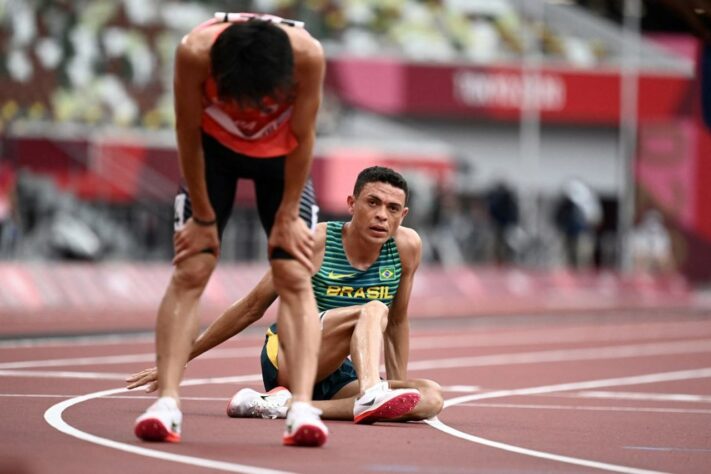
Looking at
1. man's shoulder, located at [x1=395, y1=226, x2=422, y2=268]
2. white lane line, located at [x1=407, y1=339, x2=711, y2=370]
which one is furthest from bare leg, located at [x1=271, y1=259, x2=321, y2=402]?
white lane line, located at [x1=407, y1=339, x2=711, y2=370]

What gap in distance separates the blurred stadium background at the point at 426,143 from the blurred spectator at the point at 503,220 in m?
0.06

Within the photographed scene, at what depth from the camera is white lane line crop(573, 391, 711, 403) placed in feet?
39.2

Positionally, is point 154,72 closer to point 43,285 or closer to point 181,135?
point 43,285

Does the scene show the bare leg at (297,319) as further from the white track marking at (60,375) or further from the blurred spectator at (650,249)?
the blurred spectator at (650,249)

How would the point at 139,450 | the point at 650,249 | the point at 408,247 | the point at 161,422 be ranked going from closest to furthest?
1. the point at 139,450
2. the point at 161,422
3. the point at 408,247
4. the point at 650,249

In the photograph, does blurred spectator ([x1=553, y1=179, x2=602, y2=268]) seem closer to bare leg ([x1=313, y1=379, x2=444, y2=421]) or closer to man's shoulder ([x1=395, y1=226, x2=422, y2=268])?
man's shoulder ([x1=395, y1=226, x2=422, y2=268])

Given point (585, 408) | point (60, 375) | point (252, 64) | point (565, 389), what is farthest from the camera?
point (565, 389)

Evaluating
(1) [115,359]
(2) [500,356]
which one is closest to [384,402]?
(1) [115,359]

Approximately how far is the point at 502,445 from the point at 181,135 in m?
2.23

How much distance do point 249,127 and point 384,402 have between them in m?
1.87

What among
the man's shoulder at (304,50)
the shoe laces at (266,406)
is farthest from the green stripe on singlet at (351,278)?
the man's shoulder at (304,50)

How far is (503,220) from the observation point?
35750 millimetres

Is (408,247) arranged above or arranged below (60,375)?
above

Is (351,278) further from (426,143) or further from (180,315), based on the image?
(426,143)
